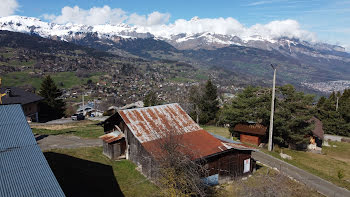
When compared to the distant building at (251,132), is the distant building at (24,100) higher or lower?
higher

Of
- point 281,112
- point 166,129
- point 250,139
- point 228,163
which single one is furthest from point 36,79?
point 228,163

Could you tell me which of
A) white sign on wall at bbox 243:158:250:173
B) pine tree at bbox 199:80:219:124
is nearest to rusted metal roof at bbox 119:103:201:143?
white sign on wall at bbox 243:158:250:173

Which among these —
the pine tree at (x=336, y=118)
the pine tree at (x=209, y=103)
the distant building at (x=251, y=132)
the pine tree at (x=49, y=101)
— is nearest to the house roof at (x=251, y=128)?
the distant building at (x=251, y=132)

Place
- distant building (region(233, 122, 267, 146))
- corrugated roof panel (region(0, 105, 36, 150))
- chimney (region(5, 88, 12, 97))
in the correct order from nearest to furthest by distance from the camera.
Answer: corrugated roof panel (region(0, 105, 36, 150))
distant building (region(233, 122, 267, 146))
chimney (region(5, 88, 12, 97))

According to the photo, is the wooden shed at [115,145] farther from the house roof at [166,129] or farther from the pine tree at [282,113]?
the pine tree at [282,113]

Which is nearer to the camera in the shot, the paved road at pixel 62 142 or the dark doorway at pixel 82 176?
→ the dark doorway at pixel 82 176

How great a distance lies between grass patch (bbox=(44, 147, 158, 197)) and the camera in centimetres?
1634

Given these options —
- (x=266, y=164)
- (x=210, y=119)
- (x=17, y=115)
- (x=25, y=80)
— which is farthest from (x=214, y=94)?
(x=25, y=80)

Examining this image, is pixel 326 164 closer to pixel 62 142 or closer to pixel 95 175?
pixel 95 175

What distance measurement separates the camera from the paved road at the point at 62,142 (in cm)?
2512

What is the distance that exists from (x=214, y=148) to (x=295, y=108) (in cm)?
2137

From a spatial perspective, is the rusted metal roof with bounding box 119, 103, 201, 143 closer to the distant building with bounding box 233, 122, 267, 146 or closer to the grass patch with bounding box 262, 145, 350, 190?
the grass patch with bounding box 262, 145, 350, 190

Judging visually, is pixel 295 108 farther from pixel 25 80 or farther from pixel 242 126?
pixel 25 80

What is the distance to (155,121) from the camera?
73.4 ft
